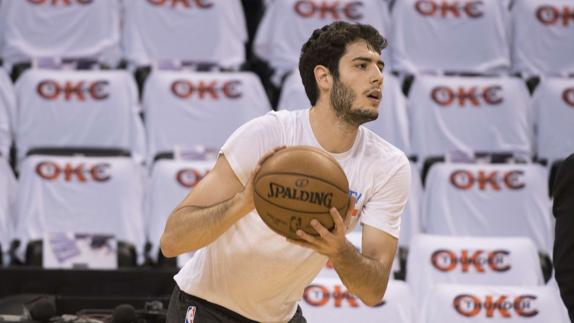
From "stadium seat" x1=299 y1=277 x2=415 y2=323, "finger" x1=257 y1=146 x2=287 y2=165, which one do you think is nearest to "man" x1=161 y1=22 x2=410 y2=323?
"finger" x1=257 y1=146 x2=287 y2=165

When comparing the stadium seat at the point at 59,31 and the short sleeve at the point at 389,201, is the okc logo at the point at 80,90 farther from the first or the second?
the short sleeve at the point at 389,201

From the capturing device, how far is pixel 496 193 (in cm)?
614

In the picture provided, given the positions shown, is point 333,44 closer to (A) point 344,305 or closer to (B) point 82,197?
(A) point 344,305

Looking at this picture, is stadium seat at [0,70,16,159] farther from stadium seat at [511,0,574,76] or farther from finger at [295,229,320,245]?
finger at [295,229,320,245]

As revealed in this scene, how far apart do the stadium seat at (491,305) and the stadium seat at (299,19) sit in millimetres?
2742

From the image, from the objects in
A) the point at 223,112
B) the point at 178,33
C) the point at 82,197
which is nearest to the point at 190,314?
the point at 82,197

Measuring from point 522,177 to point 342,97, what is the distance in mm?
3479

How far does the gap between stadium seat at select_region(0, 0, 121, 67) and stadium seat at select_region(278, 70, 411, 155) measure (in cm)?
143

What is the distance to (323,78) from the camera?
3023 millimetres

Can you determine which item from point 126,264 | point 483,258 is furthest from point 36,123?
point 483,258

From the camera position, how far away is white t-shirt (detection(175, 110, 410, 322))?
296cm

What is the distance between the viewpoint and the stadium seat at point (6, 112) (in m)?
6.13

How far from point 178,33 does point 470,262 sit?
2890 millimetres

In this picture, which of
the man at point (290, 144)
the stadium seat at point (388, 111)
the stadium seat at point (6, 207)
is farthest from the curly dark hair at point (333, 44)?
the stadium seat at point (388, 111)
